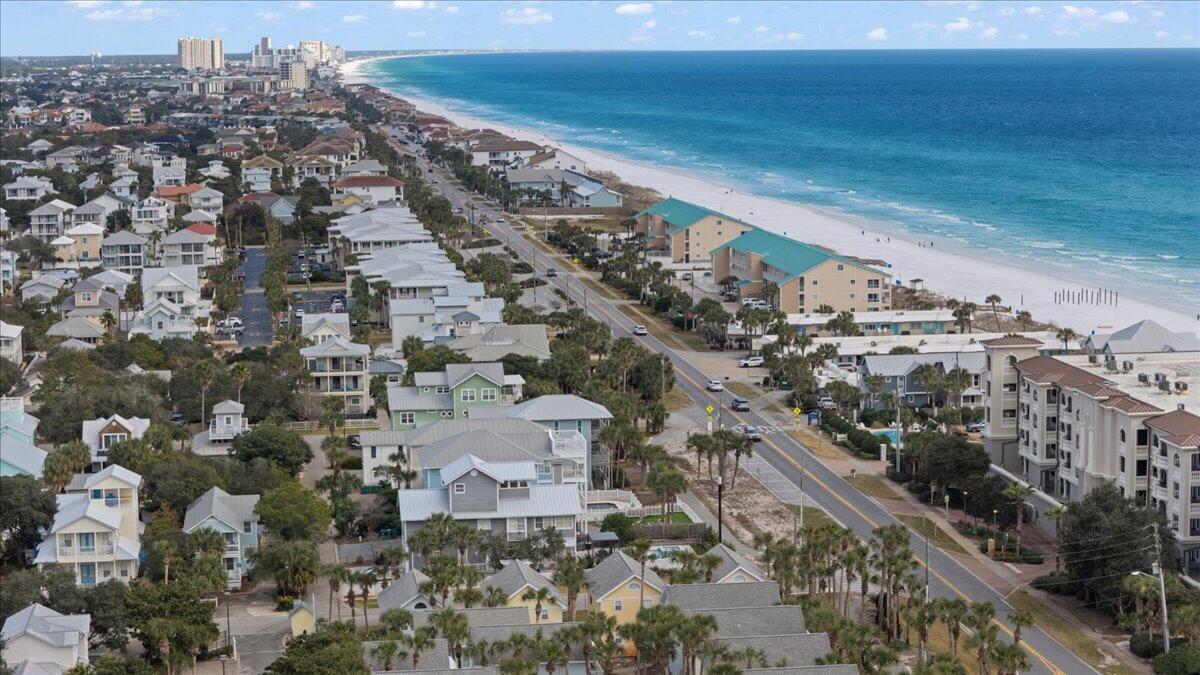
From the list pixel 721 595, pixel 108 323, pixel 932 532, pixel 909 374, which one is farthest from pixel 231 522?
pixel 108 323

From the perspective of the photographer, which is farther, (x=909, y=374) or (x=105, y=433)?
(x=909, y=374)

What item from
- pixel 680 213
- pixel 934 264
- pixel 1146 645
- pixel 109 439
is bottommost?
pixel 1146 645

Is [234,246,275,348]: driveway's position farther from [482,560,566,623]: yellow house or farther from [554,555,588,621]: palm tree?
[554,555,588,621]: palm tree

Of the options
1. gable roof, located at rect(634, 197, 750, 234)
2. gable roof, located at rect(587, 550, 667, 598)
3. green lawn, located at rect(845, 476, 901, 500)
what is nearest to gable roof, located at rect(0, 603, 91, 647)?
gable roof, located at rect(587, 550, 667, 598)

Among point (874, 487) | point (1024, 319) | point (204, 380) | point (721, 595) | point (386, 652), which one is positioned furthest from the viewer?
point (1024, 319)

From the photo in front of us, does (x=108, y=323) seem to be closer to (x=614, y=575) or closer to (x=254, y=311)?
(x=254, y=311)

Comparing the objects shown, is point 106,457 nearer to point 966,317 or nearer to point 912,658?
point 912,658

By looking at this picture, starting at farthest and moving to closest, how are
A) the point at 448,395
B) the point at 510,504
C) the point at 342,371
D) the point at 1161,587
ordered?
the point at 342,371 → the point at 448,395 → the point at 510,504 → the point at 1161,587

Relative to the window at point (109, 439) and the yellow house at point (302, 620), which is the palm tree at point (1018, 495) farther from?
the window at point (109, 439)
